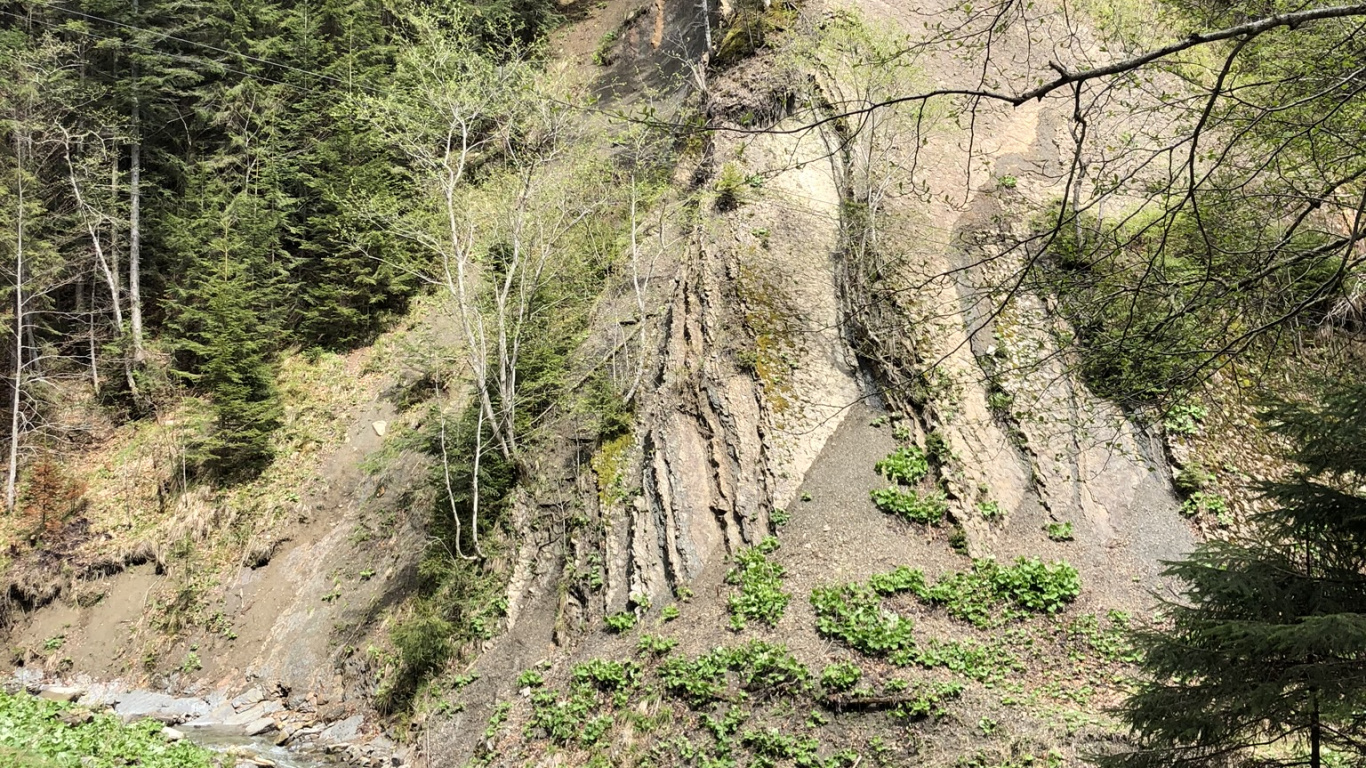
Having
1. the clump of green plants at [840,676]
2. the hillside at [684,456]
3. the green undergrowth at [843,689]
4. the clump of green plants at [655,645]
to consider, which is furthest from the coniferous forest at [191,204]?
the clump of green plants at [840,676]

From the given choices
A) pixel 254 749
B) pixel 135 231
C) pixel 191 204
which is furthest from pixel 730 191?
pixel 135 231

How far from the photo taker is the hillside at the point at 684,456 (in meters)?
8.54

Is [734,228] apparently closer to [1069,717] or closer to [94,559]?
[1069,717]

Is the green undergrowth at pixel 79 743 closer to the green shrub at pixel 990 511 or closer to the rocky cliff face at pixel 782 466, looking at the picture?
the rocky cliff face at pixel 782 466

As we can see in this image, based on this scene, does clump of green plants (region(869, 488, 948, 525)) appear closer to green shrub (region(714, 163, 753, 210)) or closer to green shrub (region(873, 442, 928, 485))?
green shrub (region(873, 442, 928, 485))

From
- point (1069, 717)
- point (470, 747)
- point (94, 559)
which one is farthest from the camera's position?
point (94, 559)

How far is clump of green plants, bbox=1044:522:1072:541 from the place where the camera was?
10109 millimetres

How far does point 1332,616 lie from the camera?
3449mm

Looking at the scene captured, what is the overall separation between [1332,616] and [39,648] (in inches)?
814

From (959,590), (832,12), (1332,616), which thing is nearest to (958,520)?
(959,590)

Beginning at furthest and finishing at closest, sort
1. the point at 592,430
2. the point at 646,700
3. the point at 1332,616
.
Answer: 1. the point at 592,430
2. the point at 646,700
3. the point at 1332,616

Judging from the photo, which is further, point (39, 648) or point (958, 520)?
point (39, 648)

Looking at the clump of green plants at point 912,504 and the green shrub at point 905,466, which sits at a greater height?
the green shrub at point 905,466

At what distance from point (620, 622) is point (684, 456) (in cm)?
274
